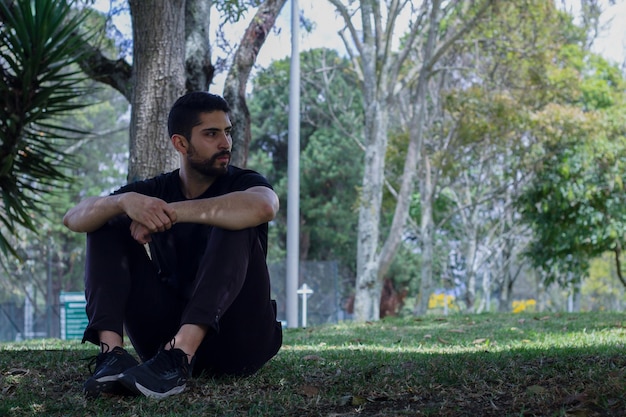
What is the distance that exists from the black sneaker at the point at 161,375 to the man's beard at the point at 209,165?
0.90 metres

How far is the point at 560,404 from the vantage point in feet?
10.4

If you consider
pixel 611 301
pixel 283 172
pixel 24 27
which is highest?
pixel 283 172

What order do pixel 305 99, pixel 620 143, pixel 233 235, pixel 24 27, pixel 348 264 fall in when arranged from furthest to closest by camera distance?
pixel 348 264
pixel 305 99
pixel 620 143
pixel 24 27
pixel 233 235

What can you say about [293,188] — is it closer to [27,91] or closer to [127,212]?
[27,91]

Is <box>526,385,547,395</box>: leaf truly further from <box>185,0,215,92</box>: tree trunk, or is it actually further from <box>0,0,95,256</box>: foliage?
<box>185,0,215,92</box>: tree trunk

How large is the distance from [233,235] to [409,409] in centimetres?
97

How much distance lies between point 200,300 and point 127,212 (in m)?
0.53

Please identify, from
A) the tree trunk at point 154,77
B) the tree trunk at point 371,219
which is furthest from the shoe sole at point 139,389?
the tree trunk at point 371,219

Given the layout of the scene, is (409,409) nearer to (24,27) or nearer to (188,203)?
(188,203)

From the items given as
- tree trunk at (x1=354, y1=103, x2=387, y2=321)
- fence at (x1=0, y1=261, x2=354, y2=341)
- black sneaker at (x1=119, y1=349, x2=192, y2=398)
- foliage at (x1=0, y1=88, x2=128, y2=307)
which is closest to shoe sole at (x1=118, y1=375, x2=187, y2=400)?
black sneaker at (x1=119, y1=349, x2=192, y2=398)

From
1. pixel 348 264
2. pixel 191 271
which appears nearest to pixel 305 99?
pixel 348 264

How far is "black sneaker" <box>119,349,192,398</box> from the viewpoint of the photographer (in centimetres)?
334

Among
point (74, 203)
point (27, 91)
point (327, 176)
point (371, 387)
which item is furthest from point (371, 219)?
point (74, 203)

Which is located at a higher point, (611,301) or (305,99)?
(305,99)
